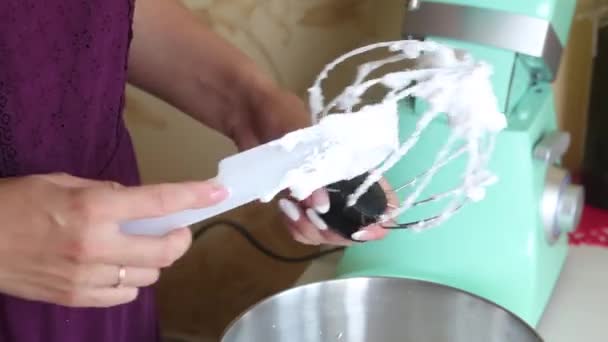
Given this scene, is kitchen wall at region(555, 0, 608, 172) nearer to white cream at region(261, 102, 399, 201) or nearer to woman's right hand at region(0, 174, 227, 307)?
white cream at region(261, 102, 399, 201)

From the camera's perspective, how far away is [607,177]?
792 millimetres

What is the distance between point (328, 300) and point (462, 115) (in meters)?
0.18

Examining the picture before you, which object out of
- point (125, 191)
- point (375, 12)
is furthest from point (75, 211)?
point (375, 12)

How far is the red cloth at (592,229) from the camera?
754 mm

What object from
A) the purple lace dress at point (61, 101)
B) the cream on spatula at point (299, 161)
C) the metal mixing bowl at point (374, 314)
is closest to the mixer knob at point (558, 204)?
the metal mixing bowl at point (374, 314)

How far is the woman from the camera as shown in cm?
40

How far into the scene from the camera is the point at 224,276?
92 centimetres

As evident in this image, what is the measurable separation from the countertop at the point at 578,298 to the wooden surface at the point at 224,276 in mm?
113

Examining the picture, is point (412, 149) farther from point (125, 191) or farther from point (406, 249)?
point (125, 191)

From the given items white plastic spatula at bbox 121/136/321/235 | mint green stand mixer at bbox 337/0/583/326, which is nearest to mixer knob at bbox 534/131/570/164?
mint green stand mixer at bbox 337/0/583/326

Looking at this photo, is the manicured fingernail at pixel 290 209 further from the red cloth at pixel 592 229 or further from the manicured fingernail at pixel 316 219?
the red cloth at pixel 592 229

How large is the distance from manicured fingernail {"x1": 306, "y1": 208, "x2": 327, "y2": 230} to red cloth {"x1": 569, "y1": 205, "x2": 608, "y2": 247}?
0.32m

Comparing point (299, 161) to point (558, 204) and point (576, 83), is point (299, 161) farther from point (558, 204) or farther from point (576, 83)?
point (576, 83)

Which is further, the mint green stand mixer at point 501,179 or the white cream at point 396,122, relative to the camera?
the mint green stand mixer at point 501,179
